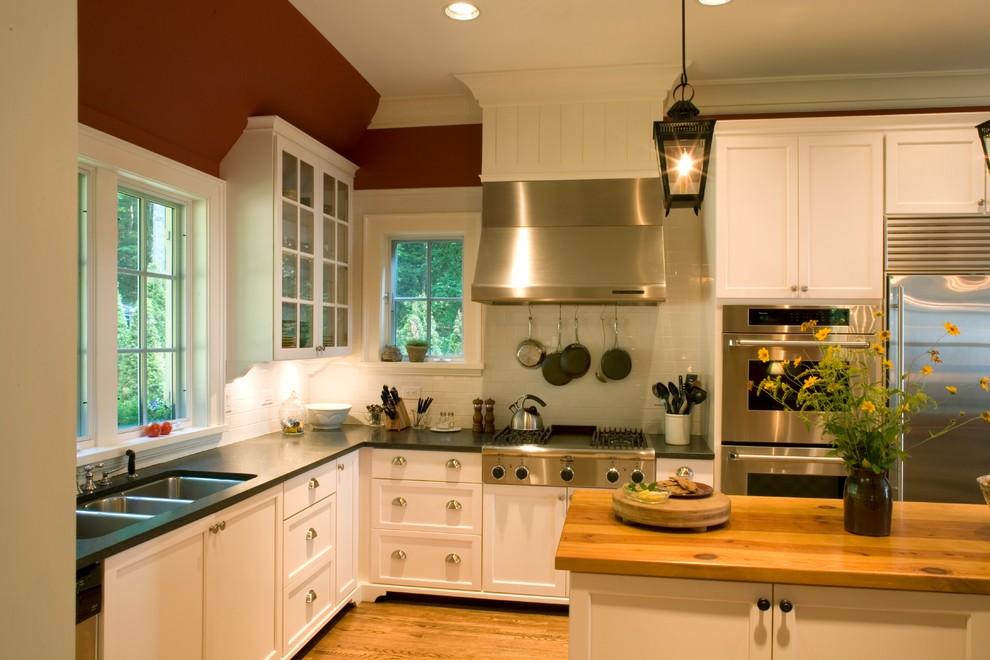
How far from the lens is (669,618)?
1.84 meters

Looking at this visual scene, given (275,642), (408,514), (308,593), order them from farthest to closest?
1. (408,514)
2. (308,593)
3. (275,642)

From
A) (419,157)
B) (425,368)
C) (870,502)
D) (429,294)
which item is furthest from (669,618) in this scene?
(419,157)

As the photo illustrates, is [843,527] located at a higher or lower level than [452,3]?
lower

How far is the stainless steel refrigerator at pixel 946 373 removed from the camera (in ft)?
10.8

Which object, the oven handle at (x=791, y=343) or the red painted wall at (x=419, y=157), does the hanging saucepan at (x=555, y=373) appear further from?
the red painted wall at (x=419, y=157)

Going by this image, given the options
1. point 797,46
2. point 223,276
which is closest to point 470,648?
point 223,276

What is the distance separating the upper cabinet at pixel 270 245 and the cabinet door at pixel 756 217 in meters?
2.21

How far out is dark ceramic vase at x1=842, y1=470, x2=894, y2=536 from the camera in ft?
6.54

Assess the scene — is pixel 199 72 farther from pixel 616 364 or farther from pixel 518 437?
pixel 616 364

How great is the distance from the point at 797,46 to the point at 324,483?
3262mm

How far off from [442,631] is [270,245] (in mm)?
2169

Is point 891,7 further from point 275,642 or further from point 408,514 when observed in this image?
point 275,642

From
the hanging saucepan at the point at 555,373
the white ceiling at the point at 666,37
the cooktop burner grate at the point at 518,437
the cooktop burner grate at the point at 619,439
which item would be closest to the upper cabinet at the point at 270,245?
the white ceiling at the point at 666,37

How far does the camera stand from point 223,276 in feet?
11.0
